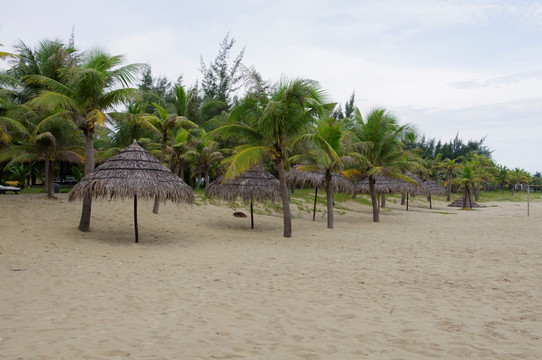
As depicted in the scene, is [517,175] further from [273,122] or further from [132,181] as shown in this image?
[132,181]

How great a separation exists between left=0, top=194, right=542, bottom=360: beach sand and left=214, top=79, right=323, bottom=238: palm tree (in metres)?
2.33

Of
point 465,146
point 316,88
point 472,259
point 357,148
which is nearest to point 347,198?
point 357,148

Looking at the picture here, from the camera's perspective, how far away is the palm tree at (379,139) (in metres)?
16.2

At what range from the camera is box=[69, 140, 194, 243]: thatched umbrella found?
9.12m

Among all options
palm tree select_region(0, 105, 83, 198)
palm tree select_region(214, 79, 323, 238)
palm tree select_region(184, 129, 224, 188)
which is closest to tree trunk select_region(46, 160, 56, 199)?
palm tree select_region(0, 105, 83, 198)

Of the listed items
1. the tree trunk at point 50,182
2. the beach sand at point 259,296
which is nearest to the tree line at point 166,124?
the tree trunk at point 50,182

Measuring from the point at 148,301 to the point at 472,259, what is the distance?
6641 mm

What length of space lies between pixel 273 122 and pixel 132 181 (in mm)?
4153

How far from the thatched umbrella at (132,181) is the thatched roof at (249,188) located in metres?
2.56

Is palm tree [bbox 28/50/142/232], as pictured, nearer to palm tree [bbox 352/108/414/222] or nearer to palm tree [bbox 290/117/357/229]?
palm tree [bbox 290/117/357/229]

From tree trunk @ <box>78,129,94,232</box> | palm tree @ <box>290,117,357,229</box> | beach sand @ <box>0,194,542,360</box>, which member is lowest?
beach sand @ <box>0,194,542,360</box>

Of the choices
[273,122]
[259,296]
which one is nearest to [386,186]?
[273,122]

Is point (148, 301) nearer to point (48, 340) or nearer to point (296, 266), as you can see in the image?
point (48, 340)

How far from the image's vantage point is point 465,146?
58.7m
